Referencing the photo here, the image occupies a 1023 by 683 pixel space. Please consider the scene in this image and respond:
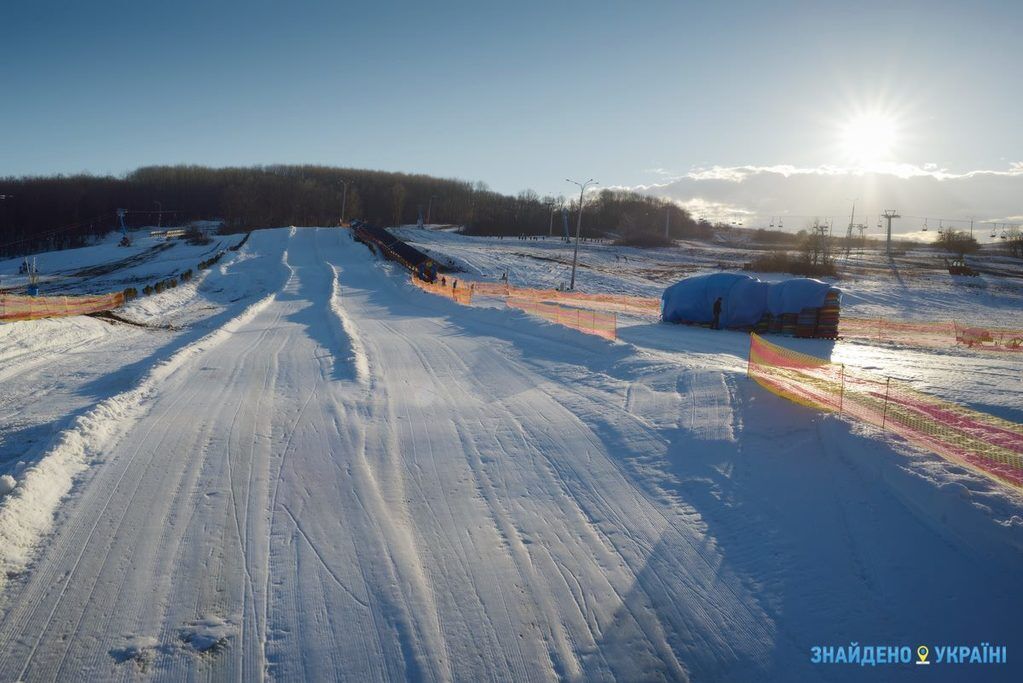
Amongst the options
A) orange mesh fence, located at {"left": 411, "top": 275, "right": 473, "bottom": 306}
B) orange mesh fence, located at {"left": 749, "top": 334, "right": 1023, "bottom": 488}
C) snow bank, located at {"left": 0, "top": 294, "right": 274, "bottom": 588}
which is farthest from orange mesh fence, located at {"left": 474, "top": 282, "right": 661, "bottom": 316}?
snow bank, located at {"left": 0, "top": 294, "right": 274, "bottom": 588}

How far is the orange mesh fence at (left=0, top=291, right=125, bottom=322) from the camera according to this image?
18.0m

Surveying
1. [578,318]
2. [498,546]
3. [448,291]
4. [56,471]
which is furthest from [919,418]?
[448,291]

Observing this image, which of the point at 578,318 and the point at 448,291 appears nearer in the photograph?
the point at 578,318

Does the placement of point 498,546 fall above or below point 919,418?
below

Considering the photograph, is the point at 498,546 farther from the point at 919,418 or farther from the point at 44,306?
the point at 44,306

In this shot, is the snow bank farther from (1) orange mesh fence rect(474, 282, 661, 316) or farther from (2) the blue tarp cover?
(1) orange mesh fence rect(474, 282, 661, 316)

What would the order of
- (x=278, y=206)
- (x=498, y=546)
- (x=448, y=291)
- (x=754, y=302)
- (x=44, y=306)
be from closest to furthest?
(x=498, y=546)
(x=44, y=306)
(x=754, y=302)
(x=448, y=291)
(x=278, y=206)

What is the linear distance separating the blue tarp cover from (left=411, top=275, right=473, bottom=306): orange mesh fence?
979 centimetres

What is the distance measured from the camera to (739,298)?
2505cm

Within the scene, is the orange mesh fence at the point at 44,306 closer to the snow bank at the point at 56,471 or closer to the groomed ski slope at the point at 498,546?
the snow bank at the point at 56,471

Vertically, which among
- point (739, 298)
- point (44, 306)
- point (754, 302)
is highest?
point (739, 298)

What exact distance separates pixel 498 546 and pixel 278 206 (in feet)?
426

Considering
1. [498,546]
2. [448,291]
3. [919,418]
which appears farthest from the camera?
[448,291]

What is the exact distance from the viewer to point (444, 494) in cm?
695
